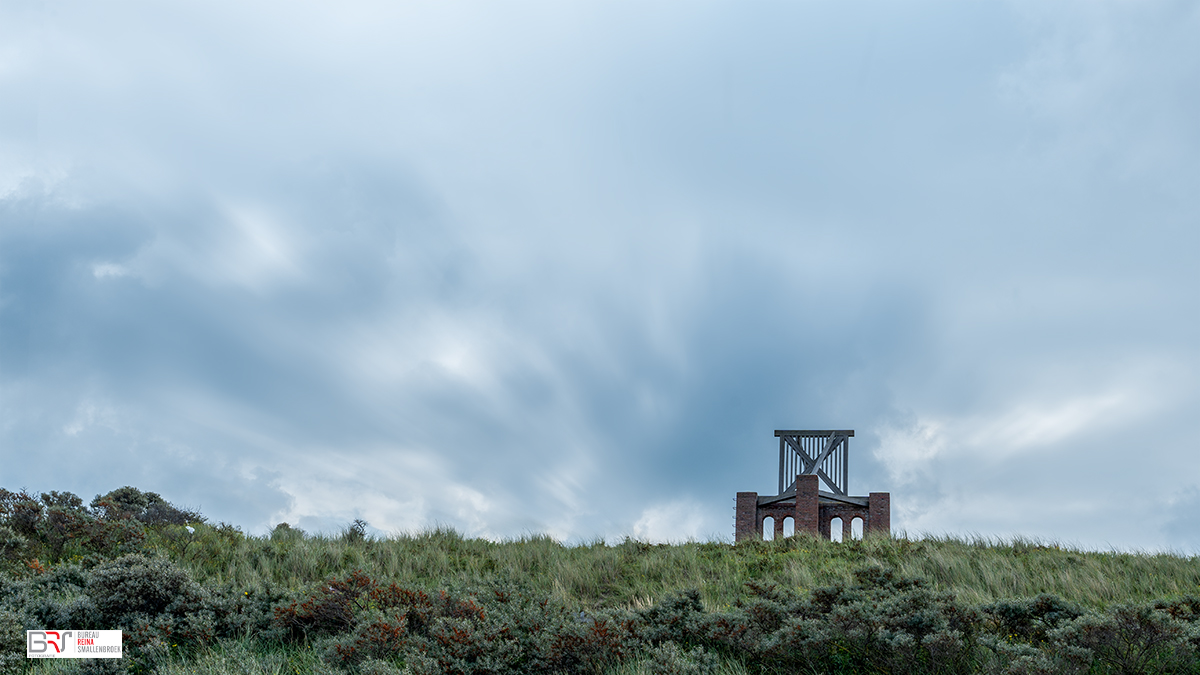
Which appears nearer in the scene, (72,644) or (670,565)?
(72,644)

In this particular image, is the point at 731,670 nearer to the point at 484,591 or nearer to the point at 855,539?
the point at 484,591

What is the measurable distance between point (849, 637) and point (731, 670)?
1.08m

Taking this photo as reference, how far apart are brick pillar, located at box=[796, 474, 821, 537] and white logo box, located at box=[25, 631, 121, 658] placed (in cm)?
2073

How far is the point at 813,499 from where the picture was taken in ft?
82.8

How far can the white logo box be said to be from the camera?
7.57m

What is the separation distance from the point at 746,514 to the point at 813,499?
2304 mm

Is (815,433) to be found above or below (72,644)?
above

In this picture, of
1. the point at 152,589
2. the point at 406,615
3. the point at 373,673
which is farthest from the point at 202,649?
the point at 373,673

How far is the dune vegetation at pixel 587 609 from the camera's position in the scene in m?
6.42

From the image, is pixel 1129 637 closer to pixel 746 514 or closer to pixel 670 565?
pixel 670 565

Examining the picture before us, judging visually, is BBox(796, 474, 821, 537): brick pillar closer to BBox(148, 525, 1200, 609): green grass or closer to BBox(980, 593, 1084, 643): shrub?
BBox(148, 525, 1200, 609): green grass

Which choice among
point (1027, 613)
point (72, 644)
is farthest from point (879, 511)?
point (72, 644)

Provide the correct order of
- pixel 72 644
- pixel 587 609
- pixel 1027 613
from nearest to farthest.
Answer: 1. pixel 1027 613
2. pixel 72 644
3. pixel 587 609

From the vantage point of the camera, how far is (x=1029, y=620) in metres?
7.41
